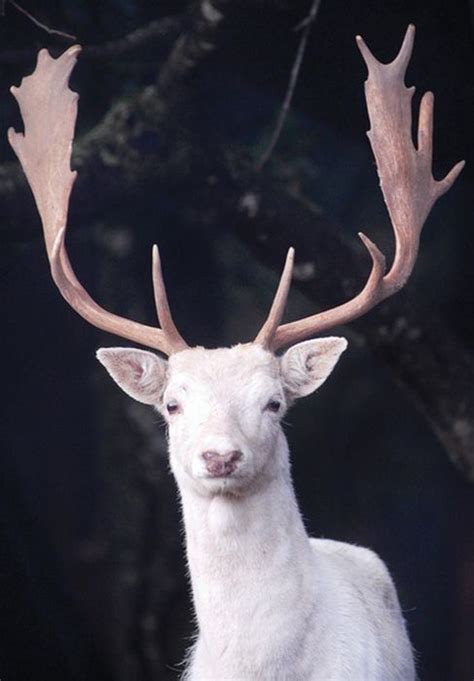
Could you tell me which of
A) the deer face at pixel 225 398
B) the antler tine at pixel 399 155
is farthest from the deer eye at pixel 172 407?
the antler tine at pixel 399 155

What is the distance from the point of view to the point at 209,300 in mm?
8367

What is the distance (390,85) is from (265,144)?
11.1 feet

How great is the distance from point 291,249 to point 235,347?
0.36 m

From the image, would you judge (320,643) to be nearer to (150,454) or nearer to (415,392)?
(415,392)

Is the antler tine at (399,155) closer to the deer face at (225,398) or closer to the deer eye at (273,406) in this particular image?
the deer face at (225,398)

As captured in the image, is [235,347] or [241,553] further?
[235,347]

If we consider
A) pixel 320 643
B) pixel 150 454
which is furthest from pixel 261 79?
pixel 320 643

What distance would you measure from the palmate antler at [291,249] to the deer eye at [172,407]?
22 centimetres

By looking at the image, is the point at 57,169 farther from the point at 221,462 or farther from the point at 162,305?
the point at 221,462

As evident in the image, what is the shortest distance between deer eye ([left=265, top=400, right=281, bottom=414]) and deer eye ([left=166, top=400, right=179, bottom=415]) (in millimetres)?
289

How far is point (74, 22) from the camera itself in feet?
23.1

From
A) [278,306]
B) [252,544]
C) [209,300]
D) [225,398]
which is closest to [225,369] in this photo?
[225,398]

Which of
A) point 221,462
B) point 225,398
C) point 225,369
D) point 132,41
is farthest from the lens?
point 132,41

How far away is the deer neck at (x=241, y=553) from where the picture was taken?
173 inches
